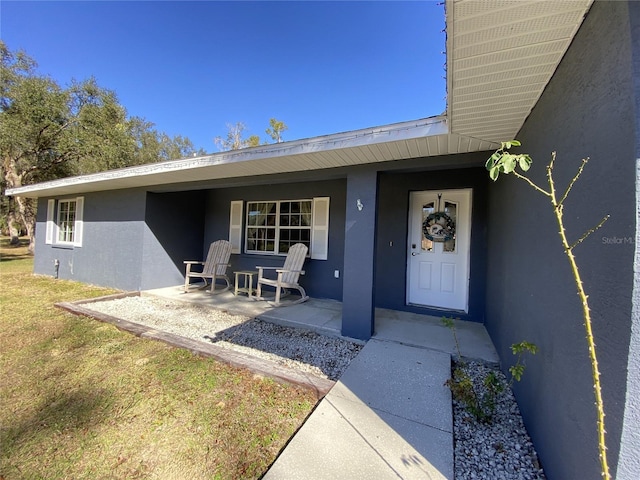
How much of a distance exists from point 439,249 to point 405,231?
1.90 feet

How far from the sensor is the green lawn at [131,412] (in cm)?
154

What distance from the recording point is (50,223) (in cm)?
734

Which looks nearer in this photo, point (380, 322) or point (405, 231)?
point (380, 322)

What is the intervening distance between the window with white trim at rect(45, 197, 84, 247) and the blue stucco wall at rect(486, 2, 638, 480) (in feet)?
29.0

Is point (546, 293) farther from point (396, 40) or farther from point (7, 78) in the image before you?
point (7, 78)

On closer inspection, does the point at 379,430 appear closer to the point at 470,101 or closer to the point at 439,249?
the point at 470,101

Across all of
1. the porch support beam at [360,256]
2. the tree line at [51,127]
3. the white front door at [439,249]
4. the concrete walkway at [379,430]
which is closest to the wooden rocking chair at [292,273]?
the porch support beam at [360,256]

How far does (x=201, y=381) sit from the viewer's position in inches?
92.7

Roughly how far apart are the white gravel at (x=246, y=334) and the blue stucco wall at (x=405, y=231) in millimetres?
1407

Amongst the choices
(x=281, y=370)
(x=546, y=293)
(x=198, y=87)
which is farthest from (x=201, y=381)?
(x=198, y=87)

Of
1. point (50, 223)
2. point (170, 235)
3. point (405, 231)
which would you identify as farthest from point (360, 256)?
point (50, 223)

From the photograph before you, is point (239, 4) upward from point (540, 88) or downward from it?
upward

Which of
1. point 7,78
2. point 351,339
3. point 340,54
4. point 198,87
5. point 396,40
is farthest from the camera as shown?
point 198,87

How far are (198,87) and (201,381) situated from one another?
11713 mm
